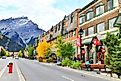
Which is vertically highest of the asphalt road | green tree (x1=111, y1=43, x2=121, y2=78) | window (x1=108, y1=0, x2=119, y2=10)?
window (x1=108, y1=0, x2=119, y2=10)

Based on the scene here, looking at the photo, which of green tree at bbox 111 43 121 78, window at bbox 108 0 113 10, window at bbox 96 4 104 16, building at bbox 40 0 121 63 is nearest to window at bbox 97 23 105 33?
building at bbox 40 0 121 63

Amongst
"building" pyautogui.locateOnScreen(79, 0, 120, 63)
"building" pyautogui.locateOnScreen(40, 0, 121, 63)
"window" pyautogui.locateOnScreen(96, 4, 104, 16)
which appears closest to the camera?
"building" pyautogui.locateOnScreen(40, 0, 121, 63)

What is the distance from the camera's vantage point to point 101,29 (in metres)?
56.9

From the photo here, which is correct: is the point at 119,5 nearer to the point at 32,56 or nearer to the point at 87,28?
the point at 87,28

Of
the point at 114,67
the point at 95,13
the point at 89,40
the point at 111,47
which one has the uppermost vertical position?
the point at 95,13

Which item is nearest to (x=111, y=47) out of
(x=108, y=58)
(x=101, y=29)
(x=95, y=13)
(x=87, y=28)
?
(x=108, y=58)

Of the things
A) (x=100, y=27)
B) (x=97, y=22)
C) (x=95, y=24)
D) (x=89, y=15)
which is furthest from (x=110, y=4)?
(x=89, y=15)

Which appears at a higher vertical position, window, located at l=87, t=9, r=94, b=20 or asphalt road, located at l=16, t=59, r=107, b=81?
window, located at l=87, t=9, r=94, b=20

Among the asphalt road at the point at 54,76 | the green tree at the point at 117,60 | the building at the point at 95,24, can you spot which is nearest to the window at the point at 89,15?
the building at the point at 95,24


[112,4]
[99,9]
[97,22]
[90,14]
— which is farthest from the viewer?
[90,14]

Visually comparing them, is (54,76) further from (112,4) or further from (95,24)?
(95,24)

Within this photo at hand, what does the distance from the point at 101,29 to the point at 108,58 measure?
89.0 ft

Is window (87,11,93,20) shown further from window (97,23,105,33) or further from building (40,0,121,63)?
window (97,23,105,33)

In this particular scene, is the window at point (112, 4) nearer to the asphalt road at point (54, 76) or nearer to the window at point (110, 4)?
the window at point (110, 4)
